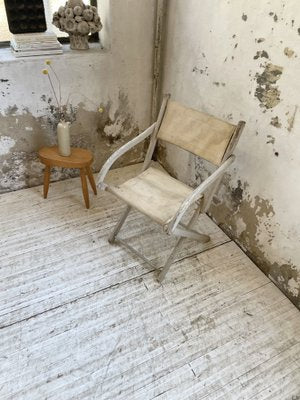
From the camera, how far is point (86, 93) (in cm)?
229

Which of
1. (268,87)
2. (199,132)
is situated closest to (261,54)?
(268,87)

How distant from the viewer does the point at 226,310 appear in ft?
5.53

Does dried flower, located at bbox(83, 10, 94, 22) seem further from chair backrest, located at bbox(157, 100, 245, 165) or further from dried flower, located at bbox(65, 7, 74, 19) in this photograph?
chair backrest, located at bbox(157, 100, 245, 165)

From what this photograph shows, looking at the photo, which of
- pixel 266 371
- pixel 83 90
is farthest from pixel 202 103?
pixel 266 371

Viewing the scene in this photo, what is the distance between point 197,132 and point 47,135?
1.17 m

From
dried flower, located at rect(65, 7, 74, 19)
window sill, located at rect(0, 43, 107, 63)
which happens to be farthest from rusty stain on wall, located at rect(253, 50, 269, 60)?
dried flower, located at rect(65, 7, 74, 19)

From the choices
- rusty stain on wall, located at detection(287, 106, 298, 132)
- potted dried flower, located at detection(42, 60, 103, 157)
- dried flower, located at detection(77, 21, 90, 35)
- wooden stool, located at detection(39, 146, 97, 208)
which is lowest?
wooden stool, located at detection(39, 146, 97, 208)

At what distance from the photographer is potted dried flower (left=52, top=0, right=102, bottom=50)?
2.04m

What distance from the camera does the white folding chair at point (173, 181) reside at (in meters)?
1.61

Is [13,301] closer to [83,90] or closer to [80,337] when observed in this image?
[80,337]

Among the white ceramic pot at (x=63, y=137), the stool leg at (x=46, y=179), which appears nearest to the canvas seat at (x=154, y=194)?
the white ceramic pot at (x=63, y=137)

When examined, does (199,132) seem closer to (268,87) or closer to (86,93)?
(268,87)

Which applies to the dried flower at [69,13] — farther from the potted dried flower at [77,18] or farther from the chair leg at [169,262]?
the chair leg at [169,262]

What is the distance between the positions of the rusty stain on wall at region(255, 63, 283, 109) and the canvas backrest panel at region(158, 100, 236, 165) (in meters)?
0.24
